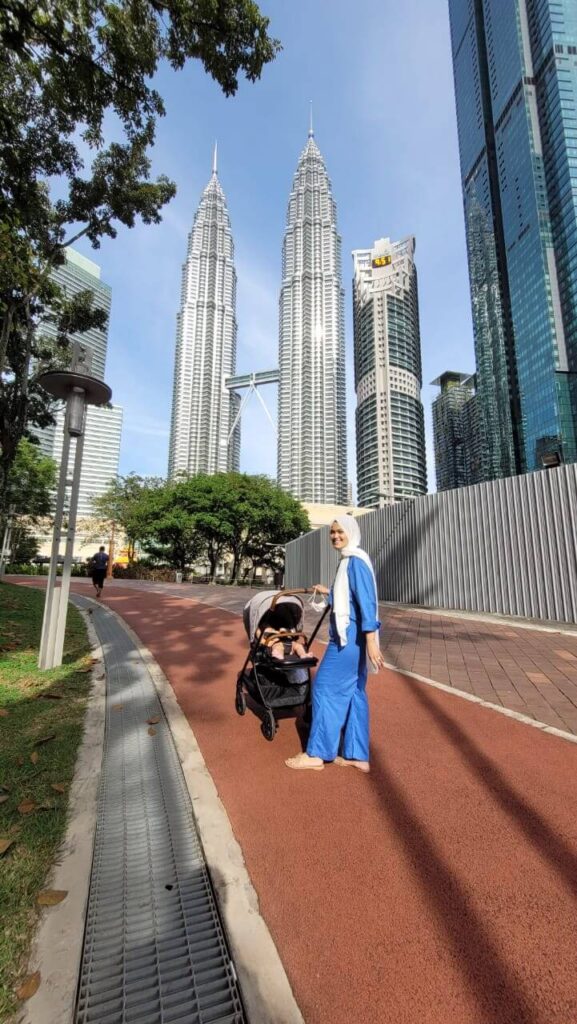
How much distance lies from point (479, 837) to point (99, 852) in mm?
1843

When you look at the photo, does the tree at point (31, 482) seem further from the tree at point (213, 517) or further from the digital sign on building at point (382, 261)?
the digital sign on building at point (382, 261)

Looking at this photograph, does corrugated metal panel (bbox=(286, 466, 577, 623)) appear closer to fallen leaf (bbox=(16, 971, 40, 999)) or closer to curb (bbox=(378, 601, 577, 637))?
curb (bbox=(378, 601, 577, 637))

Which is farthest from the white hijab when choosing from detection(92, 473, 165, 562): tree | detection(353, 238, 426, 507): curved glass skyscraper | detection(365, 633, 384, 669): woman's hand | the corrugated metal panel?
detection(353, 238, 426, 507): curved glass skyscraper

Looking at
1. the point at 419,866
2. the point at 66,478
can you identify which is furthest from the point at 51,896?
the point at 66,478

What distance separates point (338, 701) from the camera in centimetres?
285

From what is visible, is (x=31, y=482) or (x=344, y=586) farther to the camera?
(x=31, y=482)

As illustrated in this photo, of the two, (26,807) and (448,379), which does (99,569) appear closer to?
(26,807)

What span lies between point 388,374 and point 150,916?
112 meters

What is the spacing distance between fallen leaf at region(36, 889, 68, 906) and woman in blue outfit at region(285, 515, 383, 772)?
148 centimetres

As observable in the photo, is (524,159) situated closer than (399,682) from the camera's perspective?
No

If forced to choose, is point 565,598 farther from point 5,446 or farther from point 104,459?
point 104,459

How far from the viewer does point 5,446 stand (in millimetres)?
11398

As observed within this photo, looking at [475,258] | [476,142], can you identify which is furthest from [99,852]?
[476,142]

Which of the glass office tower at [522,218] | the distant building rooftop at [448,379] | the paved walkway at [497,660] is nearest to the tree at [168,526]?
the paved walkway at [497,660]
